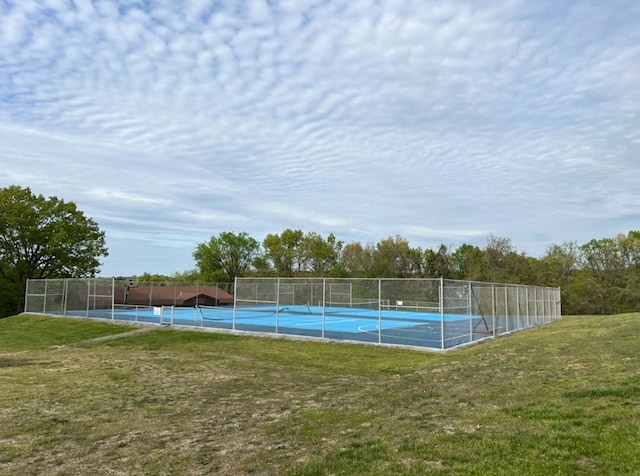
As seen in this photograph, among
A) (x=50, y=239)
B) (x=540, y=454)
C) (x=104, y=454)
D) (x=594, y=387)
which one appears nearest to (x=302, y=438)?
(x=104, y=454)

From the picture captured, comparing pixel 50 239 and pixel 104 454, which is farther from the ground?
pixel 50 239

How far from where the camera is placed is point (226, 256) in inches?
3017

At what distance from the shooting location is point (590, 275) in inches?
2242

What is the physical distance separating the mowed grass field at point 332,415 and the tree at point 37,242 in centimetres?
3505

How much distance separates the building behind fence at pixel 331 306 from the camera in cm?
1941

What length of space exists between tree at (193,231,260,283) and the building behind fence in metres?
30.2

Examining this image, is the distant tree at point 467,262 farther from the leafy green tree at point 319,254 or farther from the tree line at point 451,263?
the leafy green tree at point 319,254

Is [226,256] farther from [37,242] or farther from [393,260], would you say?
[37,242]

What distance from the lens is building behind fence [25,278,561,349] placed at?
19406 millimetres

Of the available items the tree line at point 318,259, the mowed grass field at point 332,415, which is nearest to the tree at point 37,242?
the tree line at point 318,259

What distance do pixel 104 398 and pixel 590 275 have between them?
2355 inches

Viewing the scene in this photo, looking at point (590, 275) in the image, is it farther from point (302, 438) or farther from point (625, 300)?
point (302, 438)

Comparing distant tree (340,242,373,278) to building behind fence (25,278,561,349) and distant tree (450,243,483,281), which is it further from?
building behind fence (25,278,561,349)

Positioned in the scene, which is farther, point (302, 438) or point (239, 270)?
point (239, 270)
